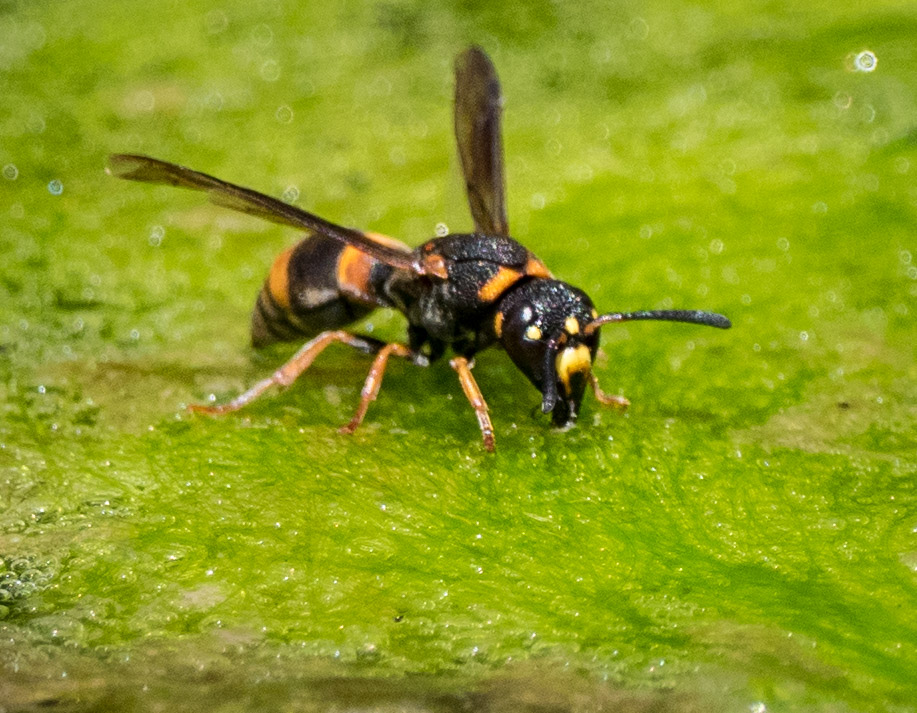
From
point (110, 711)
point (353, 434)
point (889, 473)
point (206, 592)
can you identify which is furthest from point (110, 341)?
point (889, 473)

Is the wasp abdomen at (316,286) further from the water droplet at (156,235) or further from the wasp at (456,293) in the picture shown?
the water droplet at (156,235)

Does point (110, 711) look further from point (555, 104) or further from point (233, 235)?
point (555, 104)

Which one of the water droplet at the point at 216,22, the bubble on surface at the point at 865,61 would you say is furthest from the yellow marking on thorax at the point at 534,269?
the water droplet at the point at 216,22

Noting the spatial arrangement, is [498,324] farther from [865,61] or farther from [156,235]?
[865,61]

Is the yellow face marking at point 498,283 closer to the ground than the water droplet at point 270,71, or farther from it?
closer to the ground

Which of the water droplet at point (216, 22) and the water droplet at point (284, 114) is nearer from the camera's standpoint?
the water droplet at point (284, 114)

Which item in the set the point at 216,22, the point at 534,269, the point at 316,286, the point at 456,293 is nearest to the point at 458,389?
the point at 456,293
